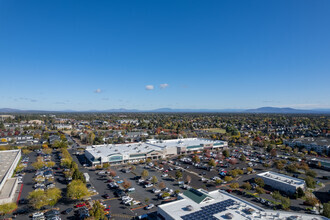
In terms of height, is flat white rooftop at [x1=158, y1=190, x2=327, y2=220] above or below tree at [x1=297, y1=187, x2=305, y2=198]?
above

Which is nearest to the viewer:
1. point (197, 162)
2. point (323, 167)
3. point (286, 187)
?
point (286, 187)

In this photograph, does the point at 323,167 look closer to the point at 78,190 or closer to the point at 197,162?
the point at 197,162

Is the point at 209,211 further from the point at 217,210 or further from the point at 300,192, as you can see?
the point at 300,192

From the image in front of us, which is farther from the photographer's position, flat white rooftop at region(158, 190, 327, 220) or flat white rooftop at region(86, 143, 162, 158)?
flat white rooftop at region(86, 143, 162, 158)

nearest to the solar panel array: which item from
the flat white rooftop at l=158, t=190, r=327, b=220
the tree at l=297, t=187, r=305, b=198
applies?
the flat white rooftop at l=158, t=190, r=327, b=220

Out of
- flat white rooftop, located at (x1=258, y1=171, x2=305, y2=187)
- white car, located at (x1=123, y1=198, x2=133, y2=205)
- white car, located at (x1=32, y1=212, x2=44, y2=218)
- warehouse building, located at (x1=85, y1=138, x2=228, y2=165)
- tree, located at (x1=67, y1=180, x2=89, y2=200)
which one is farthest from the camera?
warehouse building, located at (x1=85, y1=138, x2=228, y2=165)

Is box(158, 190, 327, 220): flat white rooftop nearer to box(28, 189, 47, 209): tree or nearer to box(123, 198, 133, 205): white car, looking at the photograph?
box(123, 198, 133, 205): white car

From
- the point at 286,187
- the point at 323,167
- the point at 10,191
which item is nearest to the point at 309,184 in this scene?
the point at 286,187
